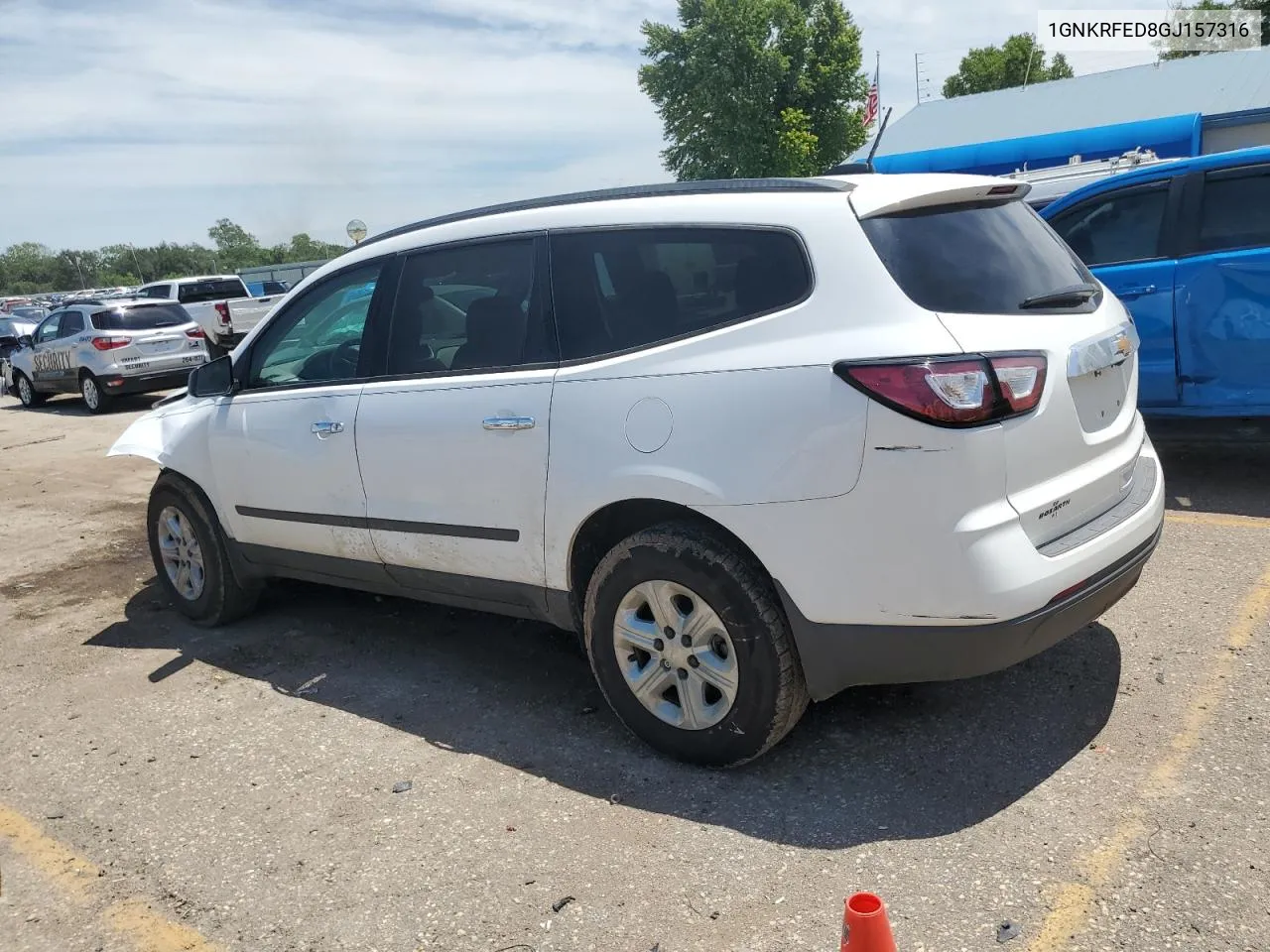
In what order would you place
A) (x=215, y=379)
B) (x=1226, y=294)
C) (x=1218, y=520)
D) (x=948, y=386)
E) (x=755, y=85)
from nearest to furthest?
(x=948, y=386) < (x=215, y=379) < (x=1218, y=520) < (x=1226, y=294) < (x=755, y=85)

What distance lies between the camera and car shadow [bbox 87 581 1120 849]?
10.0ft

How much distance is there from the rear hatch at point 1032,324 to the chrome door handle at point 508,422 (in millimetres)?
1272

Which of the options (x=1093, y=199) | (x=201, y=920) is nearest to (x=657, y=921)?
(x=201, y=920)

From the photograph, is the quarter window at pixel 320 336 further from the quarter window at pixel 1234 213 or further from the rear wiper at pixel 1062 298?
the quarter window at pixel 1234 213

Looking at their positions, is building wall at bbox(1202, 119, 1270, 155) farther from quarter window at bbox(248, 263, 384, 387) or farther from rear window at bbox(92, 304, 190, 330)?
rear window at bbox(92, 304, 190, 330)

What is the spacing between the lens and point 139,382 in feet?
49.5

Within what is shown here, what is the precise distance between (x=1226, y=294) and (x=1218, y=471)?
1249 millimetres

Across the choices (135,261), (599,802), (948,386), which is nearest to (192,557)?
(599,802)

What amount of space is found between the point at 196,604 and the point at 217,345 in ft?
45.0

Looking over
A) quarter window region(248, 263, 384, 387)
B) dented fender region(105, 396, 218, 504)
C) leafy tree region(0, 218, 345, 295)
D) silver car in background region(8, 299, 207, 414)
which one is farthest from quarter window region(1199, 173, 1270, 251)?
leafy tree region(0, 218, 345, 295)

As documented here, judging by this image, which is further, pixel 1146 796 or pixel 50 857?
pixel 50 857

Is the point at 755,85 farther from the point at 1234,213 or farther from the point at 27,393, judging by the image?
the point at 1234,213

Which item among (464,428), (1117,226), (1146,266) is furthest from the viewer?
(1117,226)

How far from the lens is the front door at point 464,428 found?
354 cm
